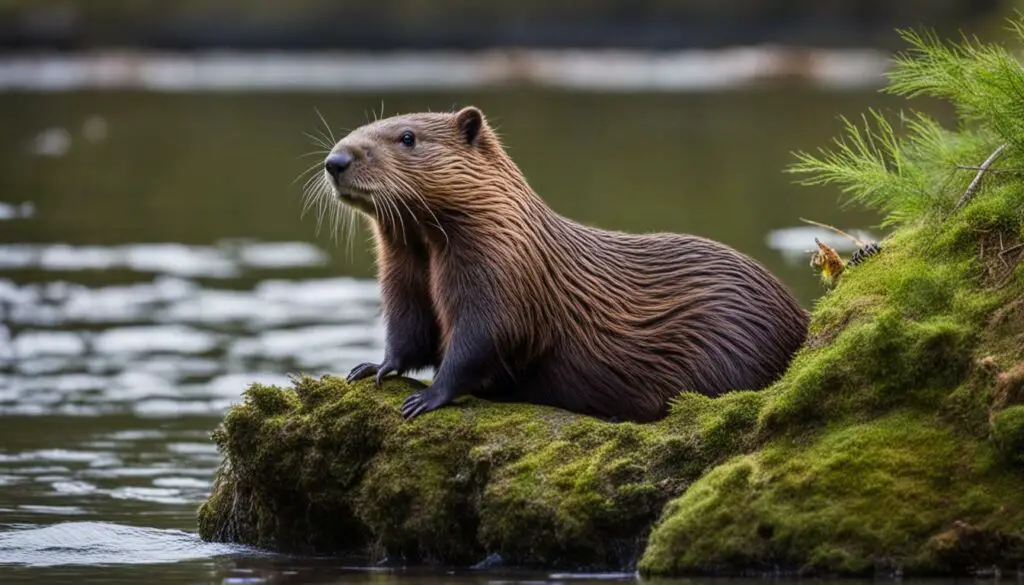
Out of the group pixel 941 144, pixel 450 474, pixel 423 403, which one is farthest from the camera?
pixel 941 144

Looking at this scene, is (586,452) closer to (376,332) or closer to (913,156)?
(913,156)

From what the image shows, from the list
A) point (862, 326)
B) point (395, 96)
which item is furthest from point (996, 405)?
point (395, 96)

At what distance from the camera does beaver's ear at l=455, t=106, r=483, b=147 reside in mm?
10203

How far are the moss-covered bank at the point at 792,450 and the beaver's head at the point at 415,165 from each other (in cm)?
97

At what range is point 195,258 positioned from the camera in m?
22.3

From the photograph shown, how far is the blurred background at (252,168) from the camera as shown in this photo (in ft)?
44.1

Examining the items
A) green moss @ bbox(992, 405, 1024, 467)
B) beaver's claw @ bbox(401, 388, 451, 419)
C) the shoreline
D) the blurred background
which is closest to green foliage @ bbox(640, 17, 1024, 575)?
green moss @ bbox(992, 405, 1024, 467)

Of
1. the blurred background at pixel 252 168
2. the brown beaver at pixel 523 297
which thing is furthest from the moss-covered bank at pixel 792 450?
the blurred background at pixel 252 168

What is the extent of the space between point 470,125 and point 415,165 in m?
0.44

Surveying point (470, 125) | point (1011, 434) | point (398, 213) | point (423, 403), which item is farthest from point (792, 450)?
point (470, 125)

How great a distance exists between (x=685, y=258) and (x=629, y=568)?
2.31m

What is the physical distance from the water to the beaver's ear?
2.42 metres

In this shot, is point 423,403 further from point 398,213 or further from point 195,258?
point 195,258

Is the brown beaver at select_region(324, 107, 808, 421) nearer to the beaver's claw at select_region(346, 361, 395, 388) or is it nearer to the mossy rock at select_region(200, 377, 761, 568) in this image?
the beaver's claw at select_region(346, 361, 395, 388)
